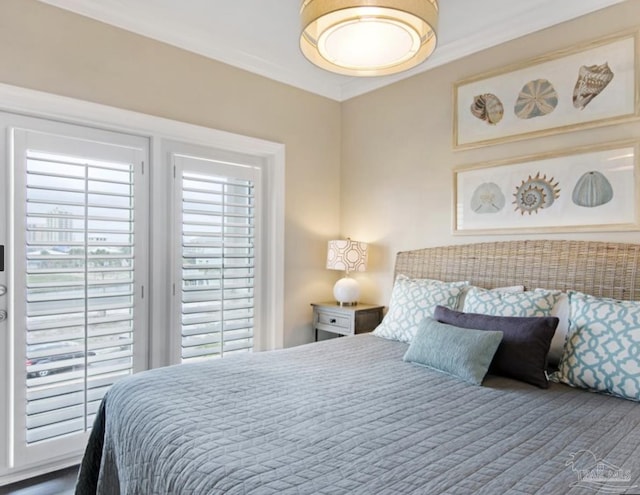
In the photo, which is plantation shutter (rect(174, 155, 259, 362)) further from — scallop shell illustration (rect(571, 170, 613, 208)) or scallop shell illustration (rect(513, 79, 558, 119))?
scallop shell illustration (rect(571, 170, 613, 208))

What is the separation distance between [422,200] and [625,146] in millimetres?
1286

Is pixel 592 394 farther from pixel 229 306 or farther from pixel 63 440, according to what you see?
pixel 63 440

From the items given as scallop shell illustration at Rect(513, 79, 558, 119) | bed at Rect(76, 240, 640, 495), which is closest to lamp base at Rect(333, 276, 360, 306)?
bed at Rect(76, 240, 640, 495)

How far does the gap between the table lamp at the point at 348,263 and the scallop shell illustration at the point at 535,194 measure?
1.22 m

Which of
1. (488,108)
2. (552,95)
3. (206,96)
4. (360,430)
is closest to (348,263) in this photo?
(488,108)

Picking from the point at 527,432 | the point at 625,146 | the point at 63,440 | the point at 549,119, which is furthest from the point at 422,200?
the point at 63,440

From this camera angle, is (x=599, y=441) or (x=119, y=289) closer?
(x=599, y=441)

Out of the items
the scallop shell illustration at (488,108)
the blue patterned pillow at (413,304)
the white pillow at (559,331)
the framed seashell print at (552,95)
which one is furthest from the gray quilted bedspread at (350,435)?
the scallop shell illustration at (488,108)

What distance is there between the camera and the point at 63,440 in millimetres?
2422

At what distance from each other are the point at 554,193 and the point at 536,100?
1.94ft

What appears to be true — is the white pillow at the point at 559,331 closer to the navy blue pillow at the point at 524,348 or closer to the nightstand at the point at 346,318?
the navy blue pillow at the point at 524,348

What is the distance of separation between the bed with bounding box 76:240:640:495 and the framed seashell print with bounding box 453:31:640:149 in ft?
2.54

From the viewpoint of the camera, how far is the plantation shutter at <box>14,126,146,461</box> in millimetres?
2303

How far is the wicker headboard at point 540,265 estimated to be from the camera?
7.30 ft
